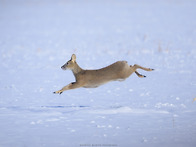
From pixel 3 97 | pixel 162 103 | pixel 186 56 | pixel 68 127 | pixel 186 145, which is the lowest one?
pixel 186 145

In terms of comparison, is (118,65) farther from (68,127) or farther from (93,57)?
(93,57)

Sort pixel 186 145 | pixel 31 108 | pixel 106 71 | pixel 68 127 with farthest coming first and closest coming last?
pixel 31 108 → pixel 68 127 → pixel 186 145 → pixel 106 71

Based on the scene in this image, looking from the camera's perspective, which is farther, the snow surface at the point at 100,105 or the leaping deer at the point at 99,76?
the snow surface at the point at 100,105

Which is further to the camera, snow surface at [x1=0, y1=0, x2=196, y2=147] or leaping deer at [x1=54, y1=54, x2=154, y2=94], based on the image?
snow surface at [x1=0, y1=0, x2=196, y2=147]

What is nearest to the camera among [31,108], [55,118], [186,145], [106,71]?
[106,71]

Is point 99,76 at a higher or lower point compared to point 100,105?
lower

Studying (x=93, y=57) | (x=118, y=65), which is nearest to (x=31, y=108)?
(x=118, y=65)

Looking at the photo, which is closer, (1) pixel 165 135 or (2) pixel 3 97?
(1) pixel 165 135

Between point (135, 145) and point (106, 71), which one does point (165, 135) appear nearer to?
point (135, 145)

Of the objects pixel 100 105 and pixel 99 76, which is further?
pixel 100 105

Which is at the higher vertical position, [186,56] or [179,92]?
[186,56]

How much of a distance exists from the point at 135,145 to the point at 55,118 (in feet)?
5.98

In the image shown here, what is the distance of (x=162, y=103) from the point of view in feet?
25.4

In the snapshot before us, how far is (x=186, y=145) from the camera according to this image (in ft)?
17.3
